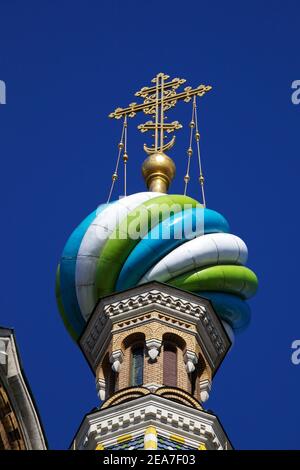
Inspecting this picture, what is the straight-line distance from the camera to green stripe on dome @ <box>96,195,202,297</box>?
31.2 metres

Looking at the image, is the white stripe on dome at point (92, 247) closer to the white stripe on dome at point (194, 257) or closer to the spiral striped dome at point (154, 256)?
the spiral striped dome at point (154, 256)

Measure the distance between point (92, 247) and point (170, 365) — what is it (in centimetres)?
239

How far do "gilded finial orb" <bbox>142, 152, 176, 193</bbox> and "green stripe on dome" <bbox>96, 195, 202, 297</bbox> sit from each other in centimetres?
208

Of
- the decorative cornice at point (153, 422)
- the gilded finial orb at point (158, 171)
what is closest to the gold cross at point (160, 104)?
the gilded finial orb at point (158, 171)

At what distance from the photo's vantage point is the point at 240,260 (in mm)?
31844

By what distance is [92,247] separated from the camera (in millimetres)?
31375

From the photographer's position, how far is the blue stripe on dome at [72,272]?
1244 inches

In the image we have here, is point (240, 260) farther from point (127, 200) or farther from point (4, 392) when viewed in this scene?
point (4, 392)

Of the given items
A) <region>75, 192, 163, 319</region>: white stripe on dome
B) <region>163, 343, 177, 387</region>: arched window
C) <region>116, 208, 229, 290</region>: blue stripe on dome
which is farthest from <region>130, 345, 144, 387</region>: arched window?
<region>75, 192, 163, 319</region>: white stripe on dome

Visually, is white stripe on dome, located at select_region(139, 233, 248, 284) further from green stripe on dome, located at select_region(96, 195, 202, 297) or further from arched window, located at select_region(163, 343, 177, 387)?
arched window, located at select_region(163, 343, 177, 387)

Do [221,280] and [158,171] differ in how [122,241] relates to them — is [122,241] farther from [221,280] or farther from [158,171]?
[158,171]
